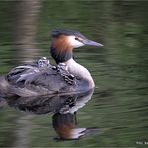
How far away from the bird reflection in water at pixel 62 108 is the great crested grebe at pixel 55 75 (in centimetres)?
10

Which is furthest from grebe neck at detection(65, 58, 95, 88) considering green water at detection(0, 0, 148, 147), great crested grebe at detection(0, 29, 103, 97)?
green water at detection(0, 0, 148, 147)

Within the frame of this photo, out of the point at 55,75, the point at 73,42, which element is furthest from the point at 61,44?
the point at 55,75

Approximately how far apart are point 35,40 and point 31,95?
245cm

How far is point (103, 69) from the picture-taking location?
10609 mm

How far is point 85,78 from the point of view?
33.4ft

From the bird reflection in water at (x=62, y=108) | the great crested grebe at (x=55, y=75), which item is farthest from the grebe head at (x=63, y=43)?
the bird reflection in water at (x=62, y=108)

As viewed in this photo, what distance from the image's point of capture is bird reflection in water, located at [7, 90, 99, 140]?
8.33 m

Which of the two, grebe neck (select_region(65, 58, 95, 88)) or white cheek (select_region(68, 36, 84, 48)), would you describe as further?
white cheek (select_region(68, 36, 84, 48))

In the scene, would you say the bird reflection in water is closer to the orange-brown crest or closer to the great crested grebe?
the great crested grebe

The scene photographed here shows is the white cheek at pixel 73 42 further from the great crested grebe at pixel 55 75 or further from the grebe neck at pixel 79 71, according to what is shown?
the grebe neck at pixel 79 71

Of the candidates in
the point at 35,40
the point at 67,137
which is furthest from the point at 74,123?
the point at 35,40

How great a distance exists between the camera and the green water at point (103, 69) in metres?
8.06

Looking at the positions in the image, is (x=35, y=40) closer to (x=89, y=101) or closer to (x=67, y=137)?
(x=89, y=101)

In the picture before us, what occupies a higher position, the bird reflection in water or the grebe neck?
the grebe neck
